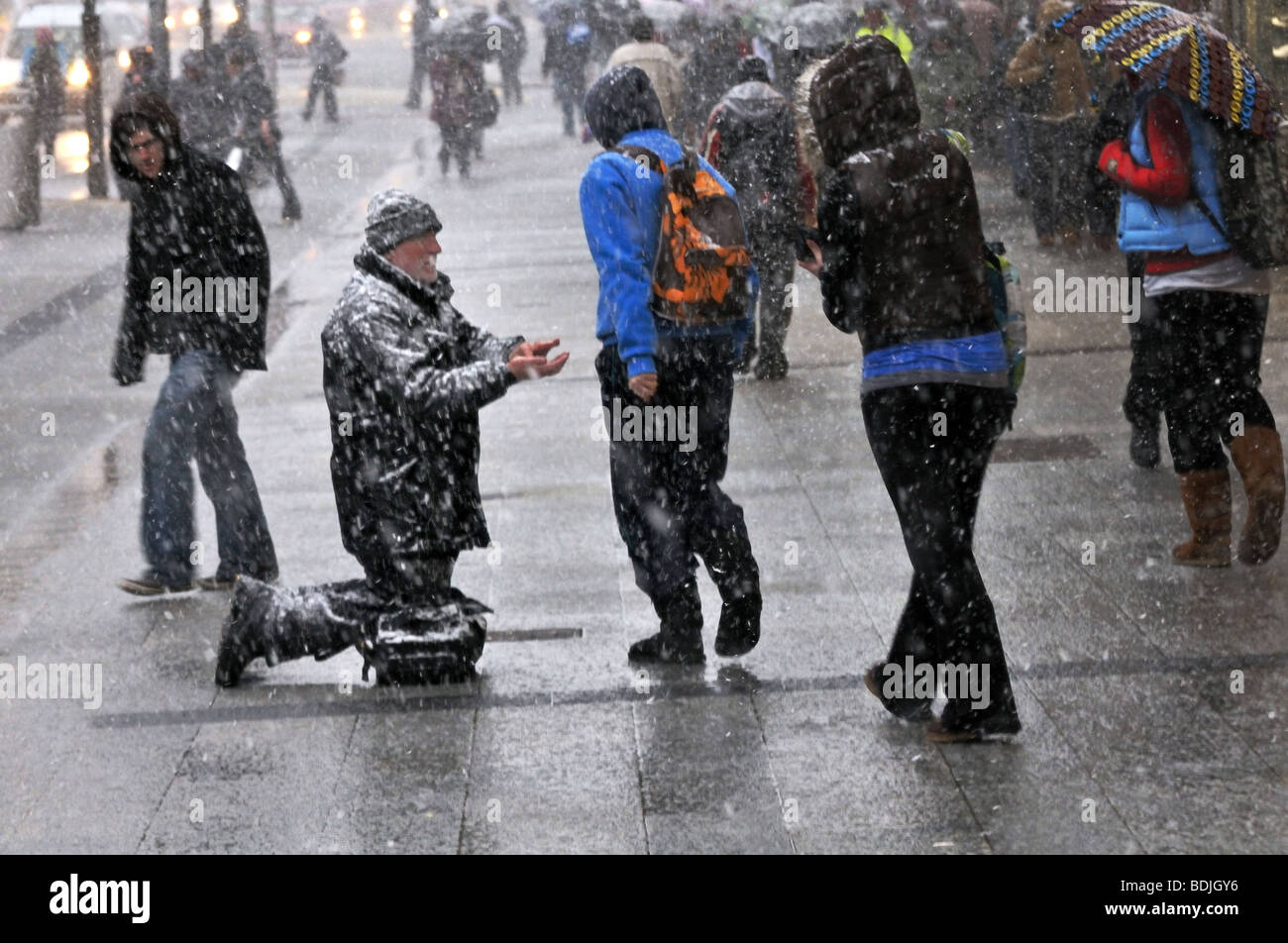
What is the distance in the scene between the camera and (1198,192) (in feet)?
22.2

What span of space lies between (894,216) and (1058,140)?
35.6 ft

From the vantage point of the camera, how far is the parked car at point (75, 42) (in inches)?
1116

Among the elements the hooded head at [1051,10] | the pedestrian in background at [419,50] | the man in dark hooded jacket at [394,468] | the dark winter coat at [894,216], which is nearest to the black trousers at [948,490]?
the dark winter coat at [894,216]

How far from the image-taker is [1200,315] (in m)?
6.88

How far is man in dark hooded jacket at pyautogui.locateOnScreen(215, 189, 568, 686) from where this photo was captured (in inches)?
234

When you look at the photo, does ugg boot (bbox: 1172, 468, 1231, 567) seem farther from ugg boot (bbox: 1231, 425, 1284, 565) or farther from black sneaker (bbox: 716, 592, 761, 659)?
black sneaker (bbox: 716, 592, 761, 659)

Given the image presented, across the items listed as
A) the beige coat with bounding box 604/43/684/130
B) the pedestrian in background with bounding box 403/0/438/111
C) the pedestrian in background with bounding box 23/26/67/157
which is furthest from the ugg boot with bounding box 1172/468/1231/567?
the pedestrian in background with bounding box 403/0/438/111

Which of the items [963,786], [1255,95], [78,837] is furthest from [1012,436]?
[78,837]

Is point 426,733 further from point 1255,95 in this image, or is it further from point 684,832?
point 1255,95

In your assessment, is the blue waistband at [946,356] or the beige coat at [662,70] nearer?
the blue waistband at [946,356]

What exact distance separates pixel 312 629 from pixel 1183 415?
3.12 m

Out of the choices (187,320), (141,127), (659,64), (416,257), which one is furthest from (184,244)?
(659,64)

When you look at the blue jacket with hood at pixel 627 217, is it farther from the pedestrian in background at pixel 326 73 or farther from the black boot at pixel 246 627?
the pedestrian in background at pixel 326 73

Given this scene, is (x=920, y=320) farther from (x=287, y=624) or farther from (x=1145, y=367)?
(x=1145, y=367)
